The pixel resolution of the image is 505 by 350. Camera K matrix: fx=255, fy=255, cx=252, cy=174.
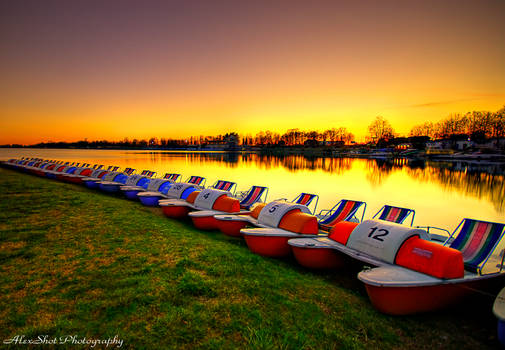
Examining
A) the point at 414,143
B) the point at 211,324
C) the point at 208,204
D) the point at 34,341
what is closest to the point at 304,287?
the point at 211,324

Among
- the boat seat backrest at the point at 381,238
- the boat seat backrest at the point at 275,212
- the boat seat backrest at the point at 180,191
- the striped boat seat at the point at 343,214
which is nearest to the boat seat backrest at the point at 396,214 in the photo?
the striped boat seat at the point at 343,214

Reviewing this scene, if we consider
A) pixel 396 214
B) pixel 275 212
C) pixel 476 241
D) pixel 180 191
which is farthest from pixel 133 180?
pixel 476 241

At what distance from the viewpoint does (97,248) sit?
6168mm

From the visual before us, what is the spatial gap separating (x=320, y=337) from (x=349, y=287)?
2.32 meters

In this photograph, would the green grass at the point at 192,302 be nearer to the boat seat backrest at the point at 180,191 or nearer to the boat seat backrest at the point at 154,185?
the boat seat backrest at the point at 180,191

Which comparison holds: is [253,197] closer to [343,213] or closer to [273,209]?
[343,213]

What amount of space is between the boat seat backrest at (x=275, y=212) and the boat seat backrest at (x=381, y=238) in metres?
→ 2.03

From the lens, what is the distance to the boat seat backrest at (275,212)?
7508 millimetres

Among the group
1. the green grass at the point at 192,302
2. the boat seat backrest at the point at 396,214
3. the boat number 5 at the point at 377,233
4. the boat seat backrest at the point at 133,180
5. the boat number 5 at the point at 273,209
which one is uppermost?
the boat seat backrest at the point at 133,180

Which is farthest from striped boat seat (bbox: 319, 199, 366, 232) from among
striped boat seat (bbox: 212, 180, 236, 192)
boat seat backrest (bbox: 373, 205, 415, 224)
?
striped boat seat (bbox: 212, 180, 236, 192)

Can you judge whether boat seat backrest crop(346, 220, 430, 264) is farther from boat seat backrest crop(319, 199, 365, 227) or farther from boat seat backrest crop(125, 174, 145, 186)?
boat seat backrest crop(125, 174, 145, 186)

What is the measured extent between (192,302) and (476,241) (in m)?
6.30

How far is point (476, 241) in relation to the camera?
579cm

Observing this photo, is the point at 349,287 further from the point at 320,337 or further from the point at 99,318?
the point at 99,318
